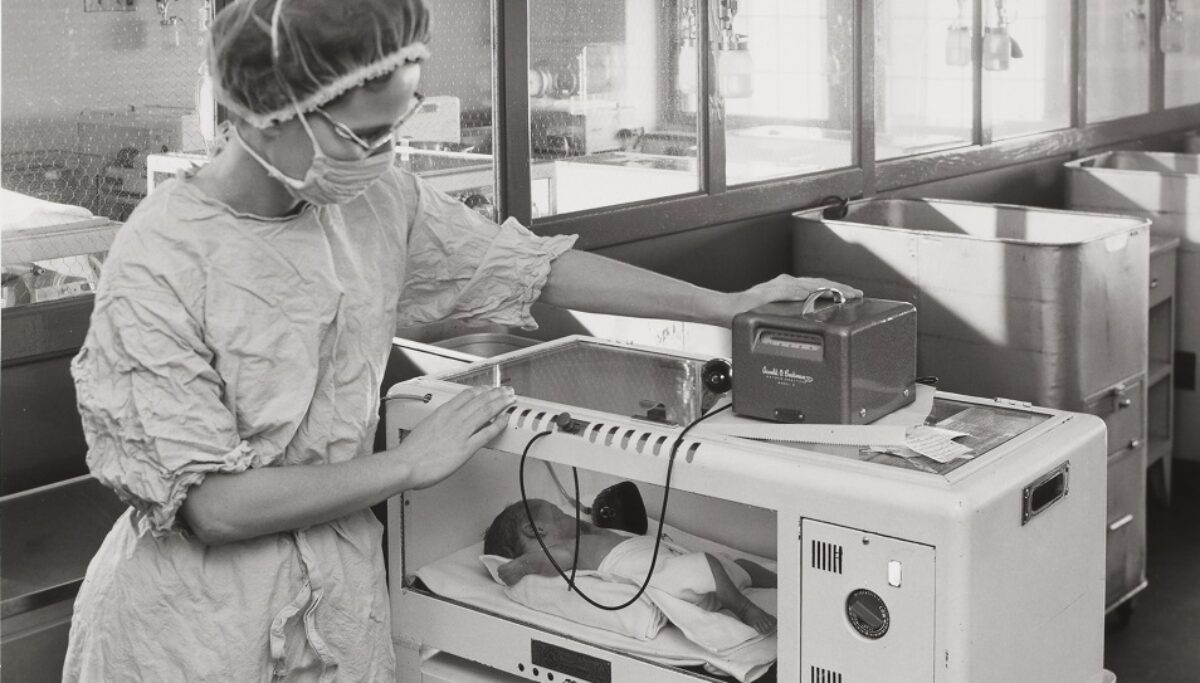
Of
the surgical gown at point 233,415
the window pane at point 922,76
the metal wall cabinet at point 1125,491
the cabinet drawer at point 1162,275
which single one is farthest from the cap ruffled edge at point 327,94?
the cabinet drawer at point 1162,275

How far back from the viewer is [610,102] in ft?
11.1

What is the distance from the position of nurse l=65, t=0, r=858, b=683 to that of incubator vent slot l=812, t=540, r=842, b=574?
38 cm

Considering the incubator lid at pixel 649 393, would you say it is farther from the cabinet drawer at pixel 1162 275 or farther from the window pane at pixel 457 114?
the cabinet drawer at pixel 1162 275

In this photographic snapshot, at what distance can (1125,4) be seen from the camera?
565 cm

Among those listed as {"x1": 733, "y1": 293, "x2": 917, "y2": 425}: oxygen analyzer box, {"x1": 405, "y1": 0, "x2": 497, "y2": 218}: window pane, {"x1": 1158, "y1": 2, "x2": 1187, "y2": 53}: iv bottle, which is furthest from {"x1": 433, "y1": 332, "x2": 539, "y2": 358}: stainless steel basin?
{"x1": 1158, "y1": 2, "x2": 1187, "y2": 53}: iv bottle

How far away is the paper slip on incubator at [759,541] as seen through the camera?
4.68 feet

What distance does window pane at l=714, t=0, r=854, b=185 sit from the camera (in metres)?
3.65

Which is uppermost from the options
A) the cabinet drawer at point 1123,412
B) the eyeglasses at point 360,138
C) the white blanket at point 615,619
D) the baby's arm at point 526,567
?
the eyeglasses at point 360,138

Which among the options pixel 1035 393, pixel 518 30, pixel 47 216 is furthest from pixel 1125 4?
pixel 47 216

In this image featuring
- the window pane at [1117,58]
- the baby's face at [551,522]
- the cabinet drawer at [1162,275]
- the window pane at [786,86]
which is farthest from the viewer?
the window pane at [1117,58]

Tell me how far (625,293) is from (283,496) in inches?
22.0

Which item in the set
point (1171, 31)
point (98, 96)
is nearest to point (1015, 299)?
point (98, 96)

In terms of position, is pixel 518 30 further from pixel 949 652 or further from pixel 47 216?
pixel 949 652

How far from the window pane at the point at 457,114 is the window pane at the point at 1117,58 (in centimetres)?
312
